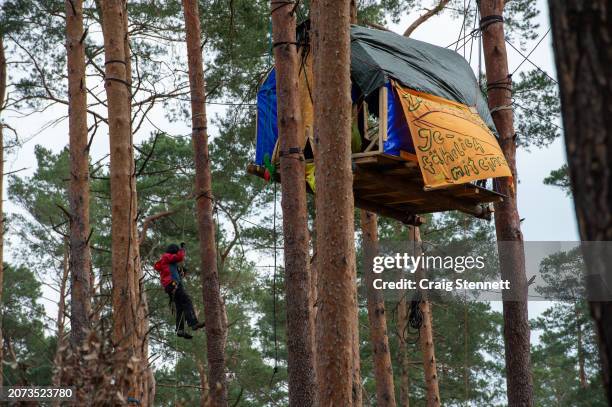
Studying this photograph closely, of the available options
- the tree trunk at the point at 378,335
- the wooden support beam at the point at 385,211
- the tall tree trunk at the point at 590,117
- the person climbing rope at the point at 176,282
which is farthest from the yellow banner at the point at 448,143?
the tree trunk at the point at 378,335

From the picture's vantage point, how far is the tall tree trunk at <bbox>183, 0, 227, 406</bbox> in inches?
425

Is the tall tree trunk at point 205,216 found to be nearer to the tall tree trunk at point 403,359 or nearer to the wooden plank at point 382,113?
the wooden plank at point 382,113

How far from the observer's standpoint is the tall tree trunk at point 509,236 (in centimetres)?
829

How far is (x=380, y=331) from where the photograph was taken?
14.7m

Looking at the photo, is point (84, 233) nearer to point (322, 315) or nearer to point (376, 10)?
point (322, 315)

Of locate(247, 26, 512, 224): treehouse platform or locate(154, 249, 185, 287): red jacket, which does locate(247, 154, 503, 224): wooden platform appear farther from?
locate(154, 249, 185, 287): red jacket

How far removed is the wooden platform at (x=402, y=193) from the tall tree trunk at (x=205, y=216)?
1.88 metres

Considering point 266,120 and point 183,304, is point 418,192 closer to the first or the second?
point 266,120

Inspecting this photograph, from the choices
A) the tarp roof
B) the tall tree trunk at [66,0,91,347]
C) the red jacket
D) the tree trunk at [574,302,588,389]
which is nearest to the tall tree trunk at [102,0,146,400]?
the tall tree trunk at [66,0,91,347]

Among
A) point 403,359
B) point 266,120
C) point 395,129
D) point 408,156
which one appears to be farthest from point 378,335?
point 403,359

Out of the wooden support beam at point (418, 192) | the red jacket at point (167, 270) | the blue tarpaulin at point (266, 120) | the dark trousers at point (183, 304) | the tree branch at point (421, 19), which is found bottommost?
the dark trousers at point (183, 304)

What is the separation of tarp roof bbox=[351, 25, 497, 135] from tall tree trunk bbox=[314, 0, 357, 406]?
1.61 meters

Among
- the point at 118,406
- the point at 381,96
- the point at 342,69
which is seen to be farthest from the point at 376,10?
the point at 118,406

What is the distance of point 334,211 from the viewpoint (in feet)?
20.6
